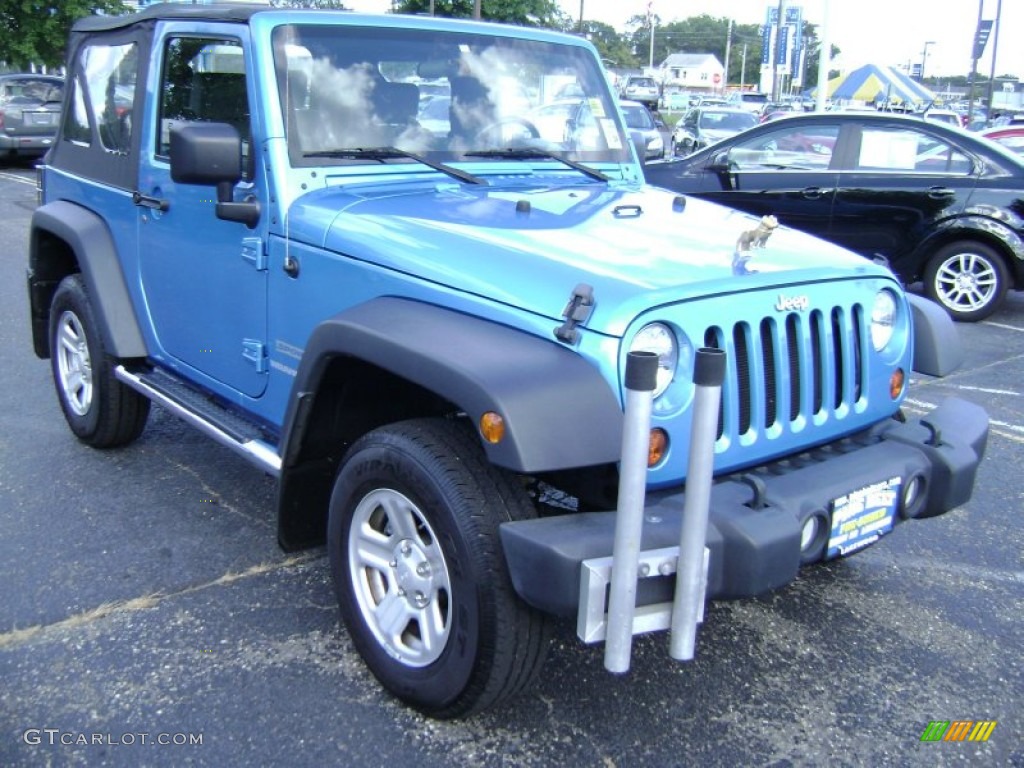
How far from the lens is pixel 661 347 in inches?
103

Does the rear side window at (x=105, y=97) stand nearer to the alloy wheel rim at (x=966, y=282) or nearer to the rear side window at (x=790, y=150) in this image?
the rear side window at (x=790, y=150)

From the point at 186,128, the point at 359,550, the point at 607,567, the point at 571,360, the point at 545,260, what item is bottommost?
the point at 359,550

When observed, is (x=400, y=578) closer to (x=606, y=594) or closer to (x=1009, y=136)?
(x=606, y=594)

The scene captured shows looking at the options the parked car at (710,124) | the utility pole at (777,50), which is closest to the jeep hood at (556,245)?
the parked car at (710,124)

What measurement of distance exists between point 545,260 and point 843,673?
165 centimetres

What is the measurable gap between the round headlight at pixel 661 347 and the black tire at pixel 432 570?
460 mm

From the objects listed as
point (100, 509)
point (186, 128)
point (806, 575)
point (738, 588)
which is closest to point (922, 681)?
point (806, 575)

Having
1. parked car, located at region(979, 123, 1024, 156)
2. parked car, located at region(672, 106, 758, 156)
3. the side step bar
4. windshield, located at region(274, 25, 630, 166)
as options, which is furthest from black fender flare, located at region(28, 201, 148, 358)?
parked car, located at region(672, 106, 758, 156)

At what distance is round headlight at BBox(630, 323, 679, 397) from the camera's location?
101 inches

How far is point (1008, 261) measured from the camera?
8.45m

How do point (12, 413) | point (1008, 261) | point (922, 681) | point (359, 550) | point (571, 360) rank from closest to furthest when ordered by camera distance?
point (571, 360), point (359, 550), point (922, 681), point (12, 413), point (1008, 261)

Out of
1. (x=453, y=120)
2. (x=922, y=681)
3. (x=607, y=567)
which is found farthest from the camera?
(x=453, y=120)

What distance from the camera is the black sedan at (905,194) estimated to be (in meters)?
8.45

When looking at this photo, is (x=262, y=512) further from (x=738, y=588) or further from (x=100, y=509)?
(x=738, y=588)
